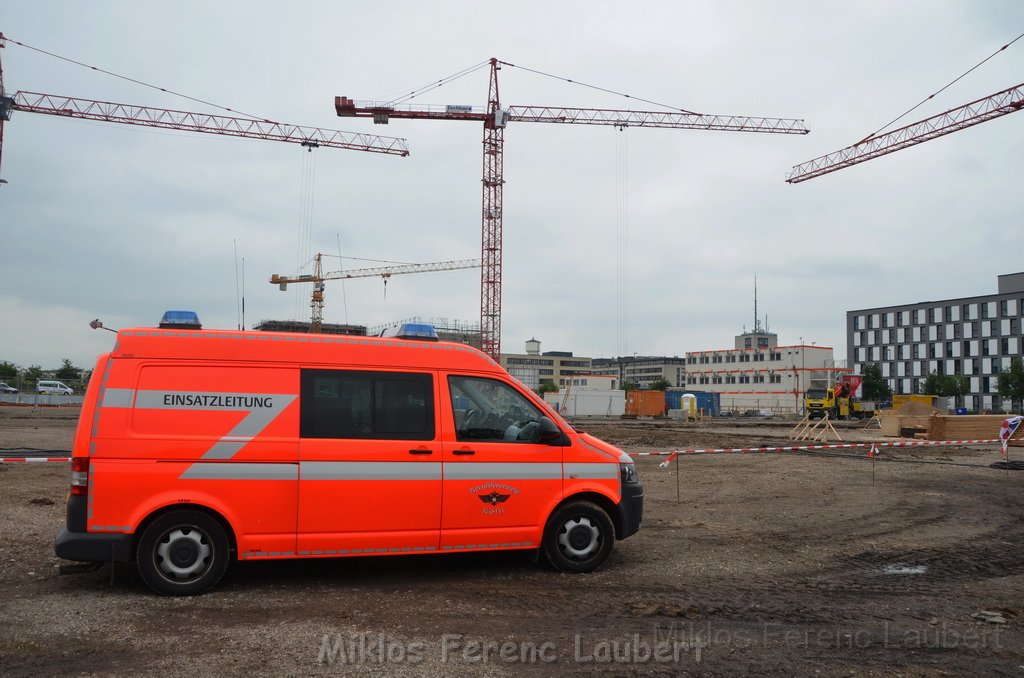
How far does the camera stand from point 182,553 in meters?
6.11

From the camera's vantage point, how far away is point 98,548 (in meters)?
5.93

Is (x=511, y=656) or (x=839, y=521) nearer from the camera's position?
(x=511, y=656)

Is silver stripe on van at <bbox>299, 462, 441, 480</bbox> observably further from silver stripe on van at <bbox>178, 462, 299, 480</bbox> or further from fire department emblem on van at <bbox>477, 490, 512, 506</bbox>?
fire department emblem on van at <bbox>477, 490, 512, 506</bbox>

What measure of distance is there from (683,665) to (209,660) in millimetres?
2944

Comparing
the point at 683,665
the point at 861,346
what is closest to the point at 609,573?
the point at 683,665

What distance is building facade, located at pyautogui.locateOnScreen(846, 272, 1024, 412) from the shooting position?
94938 millimetres

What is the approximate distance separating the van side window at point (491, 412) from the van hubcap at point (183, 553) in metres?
2.29

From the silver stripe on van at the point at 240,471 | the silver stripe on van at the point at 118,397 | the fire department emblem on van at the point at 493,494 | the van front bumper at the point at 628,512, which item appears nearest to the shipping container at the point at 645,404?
the van front bumper at the point at 628,512

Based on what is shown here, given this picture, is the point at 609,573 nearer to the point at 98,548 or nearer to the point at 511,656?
the point at 511,656

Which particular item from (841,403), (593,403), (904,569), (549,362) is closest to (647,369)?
(549,362)

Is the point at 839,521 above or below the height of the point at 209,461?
below

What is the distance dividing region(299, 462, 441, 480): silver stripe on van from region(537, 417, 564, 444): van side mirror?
102 centimetres

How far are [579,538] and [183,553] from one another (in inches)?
136

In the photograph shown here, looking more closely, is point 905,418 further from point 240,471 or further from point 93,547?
point 93,547
